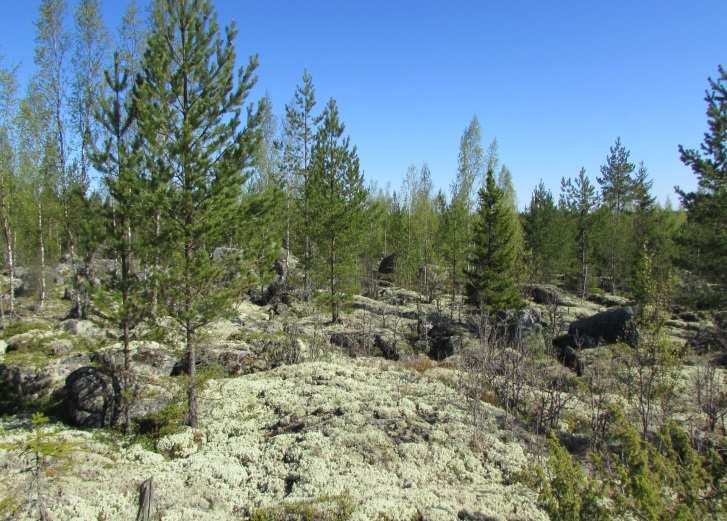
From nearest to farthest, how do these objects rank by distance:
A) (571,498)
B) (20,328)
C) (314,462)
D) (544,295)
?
(571,498) < (314,462) < (20,328) < (544,295)

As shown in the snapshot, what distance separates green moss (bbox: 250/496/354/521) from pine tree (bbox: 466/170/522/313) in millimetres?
21380

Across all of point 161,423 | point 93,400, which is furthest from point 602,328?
point 93,400

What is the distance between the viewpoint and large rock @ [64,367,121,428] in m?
12.3

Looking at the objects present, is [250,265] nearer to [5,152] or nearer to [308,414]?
[308,414]

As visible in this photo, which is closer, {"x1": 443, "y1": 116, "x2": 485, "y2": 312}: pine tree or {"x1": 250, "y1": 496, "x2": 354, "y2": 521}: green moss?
{"x1": 250, "y1": 496, "x2": 354, "y2": 521}: green moss

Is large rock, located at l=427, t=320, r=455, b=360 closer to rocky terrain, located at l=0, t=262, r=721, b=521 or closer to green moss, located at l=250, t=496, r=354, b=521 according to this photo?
rocky terrain, located at l=0, t=262, r=721, b=521

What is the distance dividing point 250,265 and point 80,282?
4201 millimetres

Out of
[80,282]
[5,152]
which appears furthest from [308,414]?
[5,152]

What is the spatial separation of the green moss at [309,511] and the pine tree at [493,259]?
2138 centimetres

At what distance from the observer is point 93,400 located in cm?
1236

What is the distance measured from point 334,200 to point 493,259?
36.3ft

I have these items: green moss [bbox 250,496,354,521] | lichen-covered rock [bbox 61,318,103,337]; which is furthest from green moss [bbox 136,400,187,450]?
lichen-covered rock [bbox 61,318,103,337]

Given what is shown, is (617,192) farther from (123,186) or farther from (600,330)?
(123,186)

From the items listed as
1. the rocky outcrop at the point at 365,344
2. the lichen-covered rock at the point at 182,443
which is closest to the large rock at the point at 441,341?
the rocky outcrop at the point at 365,344
